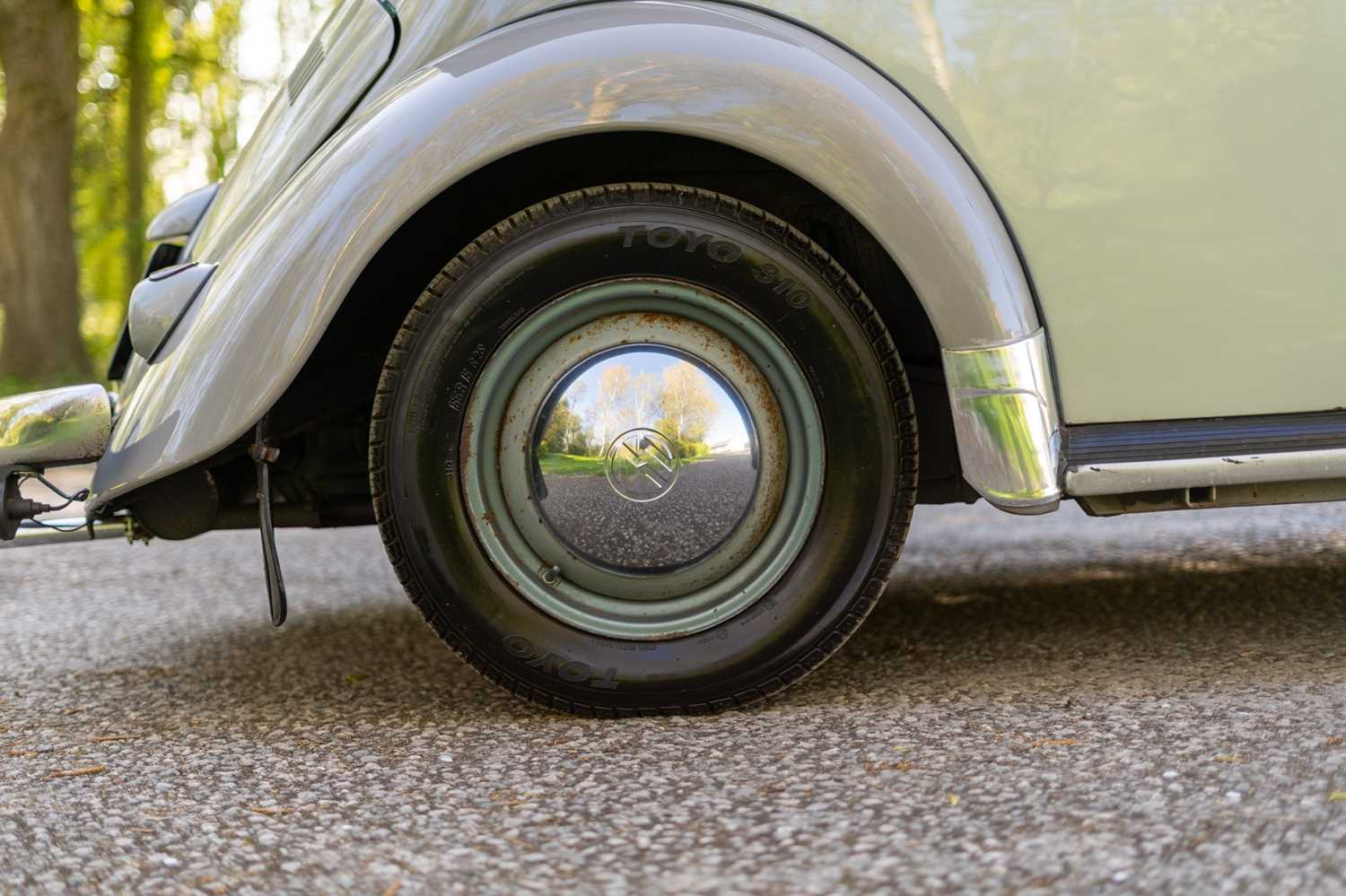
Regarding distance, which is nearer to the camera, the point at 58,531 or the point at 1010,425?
the point at 1010,425

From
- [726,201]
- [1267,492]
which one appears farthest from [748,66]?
[1267,492]

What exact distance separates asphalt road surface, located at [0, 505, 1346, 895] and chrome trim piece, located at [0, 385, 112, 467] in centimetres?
49

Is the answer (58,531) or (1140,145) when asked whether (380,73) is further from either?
(1140,145)

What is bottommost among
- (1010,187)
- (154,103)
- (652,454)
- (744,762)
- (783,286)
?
(744,762)

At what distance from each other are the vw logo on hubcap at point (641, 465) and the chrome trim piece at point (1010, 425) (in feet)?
1.59

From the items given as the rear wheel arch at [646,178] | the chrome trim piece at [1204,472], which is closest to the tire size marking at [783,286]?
the rear wheel arch at [646,178]

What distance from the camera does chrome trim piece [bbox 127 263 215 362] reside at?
209 centimetres

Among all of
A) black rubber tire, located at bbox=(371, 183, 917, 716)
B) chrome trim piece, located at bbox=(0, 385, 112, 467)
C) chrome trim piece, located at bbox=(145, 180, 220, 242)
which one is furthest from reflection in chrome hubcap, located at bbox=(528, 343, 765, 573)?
chrome trim piece, located at bbox=(145, 180, 220, 242)

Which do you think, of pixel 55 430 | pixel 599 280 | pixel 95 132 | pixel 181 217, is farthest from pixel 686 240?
pixel 95 132

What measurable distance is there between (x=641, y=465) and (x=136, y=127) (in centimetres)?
1398

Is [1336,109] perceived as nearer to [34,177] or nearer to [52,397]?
[52,397]

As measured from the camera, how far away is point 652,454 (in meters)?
1.96

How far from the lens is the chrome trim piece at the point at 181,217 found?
2832 millimetres

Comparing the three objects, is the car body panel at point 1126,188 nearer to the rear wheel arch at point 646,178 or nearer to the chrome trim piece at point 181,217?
the rear wheel arch at point 646,178
